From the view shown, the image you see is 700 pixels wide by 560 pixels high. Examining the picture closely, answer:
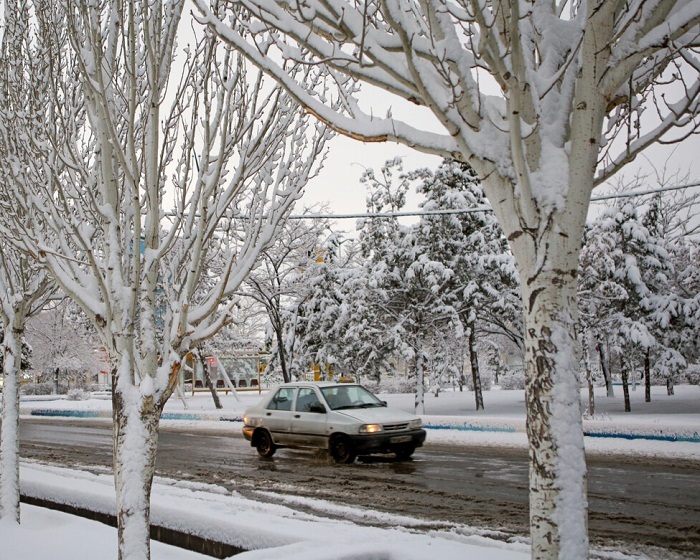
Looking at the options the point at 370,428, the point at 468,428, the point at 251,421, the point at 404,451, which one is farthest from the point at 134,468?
the point at 468,428

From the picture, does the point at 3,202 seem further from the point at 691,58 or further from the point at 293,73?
the point at 691,58

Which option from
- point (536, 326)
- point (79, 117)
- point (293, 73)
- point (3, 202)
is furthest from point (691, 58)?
point (79, 117)

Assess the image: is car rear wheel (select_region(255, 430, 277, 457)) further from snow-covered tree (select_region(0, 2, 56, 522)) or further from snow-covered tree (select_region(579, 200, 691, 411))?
snow-covered tree (select_region(579, 200, 691, 411))

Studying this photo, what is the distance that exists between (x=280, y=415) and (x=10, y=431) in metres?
8.05

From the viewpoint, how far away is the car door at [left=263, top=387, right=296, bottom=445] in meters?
15.0

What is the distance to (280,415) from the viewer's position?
49.9 ft

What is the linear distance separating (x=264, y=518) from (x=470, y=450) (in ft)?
31.6

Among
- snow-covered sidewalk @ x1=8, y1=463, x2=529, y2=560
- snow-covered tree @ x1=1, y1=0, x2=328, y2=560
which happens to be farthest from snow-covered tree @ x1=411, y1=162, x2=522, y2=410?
snow-covered tree @ x1=1, y1=0, x2=328, y2=560

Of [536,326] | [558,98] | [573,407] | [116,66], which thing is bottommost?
[573,407]

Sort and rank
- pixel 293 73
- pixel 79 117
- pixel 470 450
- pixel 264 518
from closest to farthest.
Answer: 1. pixel 293 73
2. pixel 264 518
3. pixel 79 117
4. pixel 470 450

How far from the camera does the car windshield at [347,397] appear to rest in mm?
14438

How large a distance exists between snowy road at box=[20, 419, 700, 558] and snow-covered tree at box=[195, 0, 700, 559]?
4.32 metres

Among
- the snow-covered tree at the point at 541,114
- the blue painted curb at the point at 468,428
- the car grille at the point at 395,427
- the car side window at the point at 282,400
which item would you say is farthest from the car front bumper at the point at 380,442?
the snow-covered tree at the point at 541,114

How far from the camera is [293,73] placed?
576 cm
